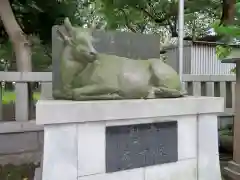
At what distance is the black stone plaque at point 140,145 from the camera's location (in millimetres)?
2707

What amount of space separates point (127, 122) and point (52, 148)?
0.68m

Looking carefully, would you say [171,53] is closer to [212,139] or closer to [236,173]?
[236,173]

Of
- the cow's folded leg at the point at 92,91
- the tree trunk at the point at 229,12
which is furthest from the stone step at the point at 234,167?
the tree trunk at the point at 229,12

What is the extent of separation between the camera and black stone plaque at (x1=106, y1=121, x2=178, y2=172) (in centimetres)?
271

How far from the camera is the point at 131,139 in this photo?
2.79 m

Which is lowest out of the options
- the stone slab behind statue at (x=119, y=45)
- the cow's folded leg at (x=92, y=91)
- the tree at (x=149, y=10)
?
the cow's folded leg at (x=92, y=91)

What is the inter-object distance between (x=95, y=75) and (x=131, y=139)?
65 cm

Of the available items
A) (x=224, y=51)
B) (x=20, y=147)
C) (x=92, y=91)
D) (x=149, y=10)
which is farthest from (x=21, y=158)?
(x=149, y=10)

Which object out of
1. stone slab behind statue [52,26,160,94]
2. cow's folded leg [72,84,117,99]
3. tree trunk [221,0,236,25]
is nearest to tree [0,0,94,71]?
tree trunk [221,0,236,25]

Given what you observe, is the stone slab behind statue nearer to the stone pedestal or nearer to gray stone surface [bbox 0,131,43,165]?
the stone pedestal

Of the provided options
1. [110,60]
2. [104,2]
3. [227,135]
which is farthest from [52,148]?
[104,2]

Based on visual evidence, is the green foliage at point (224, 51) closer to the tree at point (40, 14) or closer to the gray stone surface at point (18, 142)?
the gray stone surface at point (18, 142)

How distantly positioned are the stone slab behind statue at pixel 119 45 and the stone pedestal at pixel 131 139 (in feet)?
2.04

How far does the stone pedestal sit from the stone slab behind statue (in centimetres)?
62
